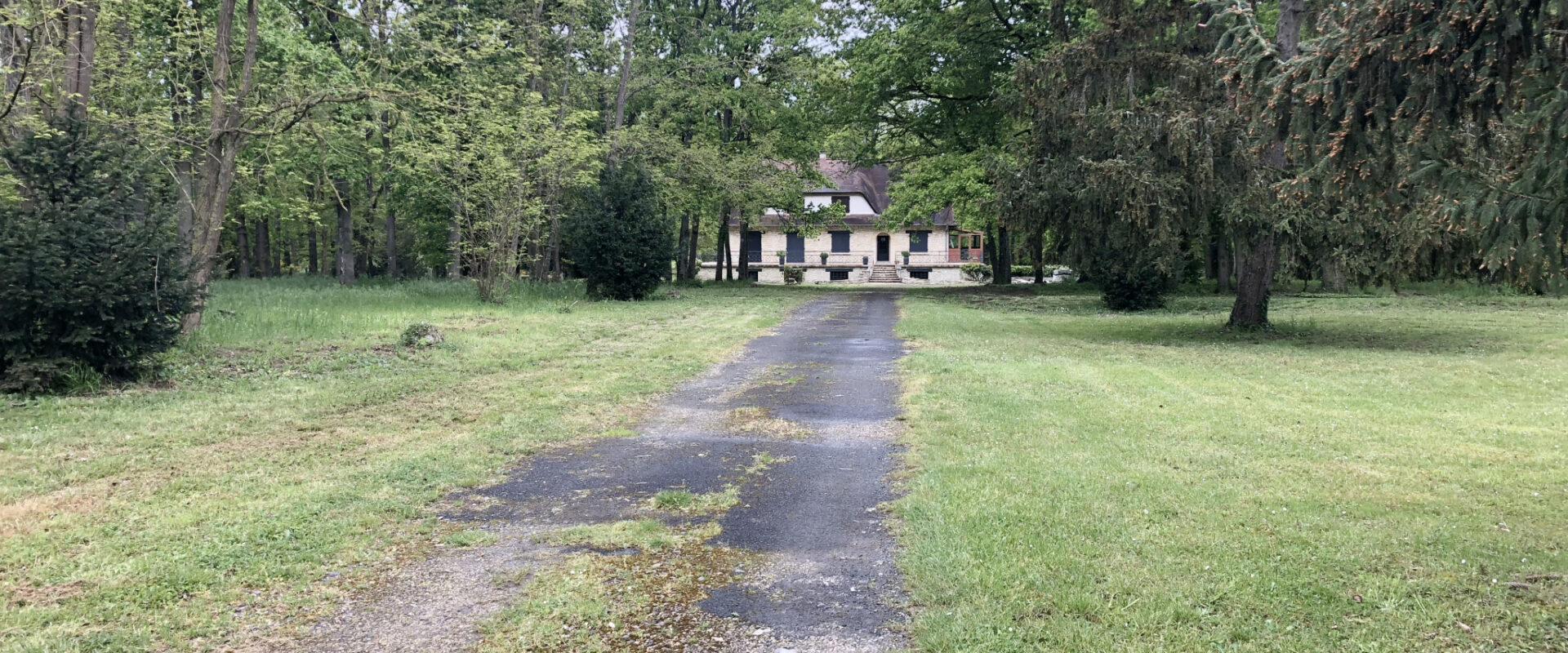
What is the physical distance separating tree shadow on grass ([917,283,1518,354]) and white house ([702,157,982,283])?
85.6 feet

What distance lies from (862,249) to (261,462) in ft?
158

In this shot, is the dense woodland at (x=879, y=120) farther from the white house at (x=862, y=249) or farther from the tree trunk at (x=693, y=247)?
the white house at (x=862, y=249)

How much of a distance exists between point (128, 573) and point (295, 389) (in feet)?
17.5

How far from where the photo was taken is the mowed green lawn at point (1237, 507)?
3590 mm

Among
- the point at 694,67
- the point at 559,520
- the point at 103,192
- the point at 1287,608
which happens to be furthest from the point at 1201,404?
the point at 694,67

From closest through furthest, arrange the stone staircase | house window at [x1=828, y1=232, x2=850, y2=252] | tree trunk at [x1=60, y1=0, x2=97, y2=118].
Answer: tree trunk at [x1=60, y1=0, x2=97, y2=118] → the stone staircase → house window at [x1=828, y1=232, x2=850, y2=252]

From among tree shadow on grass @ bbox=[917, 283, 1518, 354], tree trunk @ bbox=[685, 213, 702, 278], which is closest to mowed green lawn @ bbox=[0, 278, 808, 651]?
tree shadow on grass @ bbox=[917, 283, 1518, 354]

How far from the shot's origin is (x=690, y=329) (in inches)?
638

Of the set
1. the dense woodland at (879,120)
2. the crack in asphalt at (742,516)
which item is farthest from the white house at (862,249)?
the crack in asphalt at (742,516)

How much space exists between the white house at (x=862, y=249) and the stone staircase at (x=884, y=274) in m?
0.05

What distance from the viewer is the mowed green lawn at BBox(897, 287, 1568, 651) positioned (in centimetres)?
359

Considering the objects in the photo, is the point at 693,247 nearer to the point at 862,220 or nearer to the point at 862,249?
the point at 862,220

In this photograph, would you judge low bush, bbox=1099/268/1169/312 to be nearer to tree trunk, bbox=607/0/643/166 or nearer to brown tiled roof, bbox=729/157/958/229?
tree trunk, bbox=607/0/643/166

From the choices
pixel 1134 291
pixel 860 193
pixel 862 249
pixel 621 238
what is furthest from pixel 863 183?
pixel 1134 291
